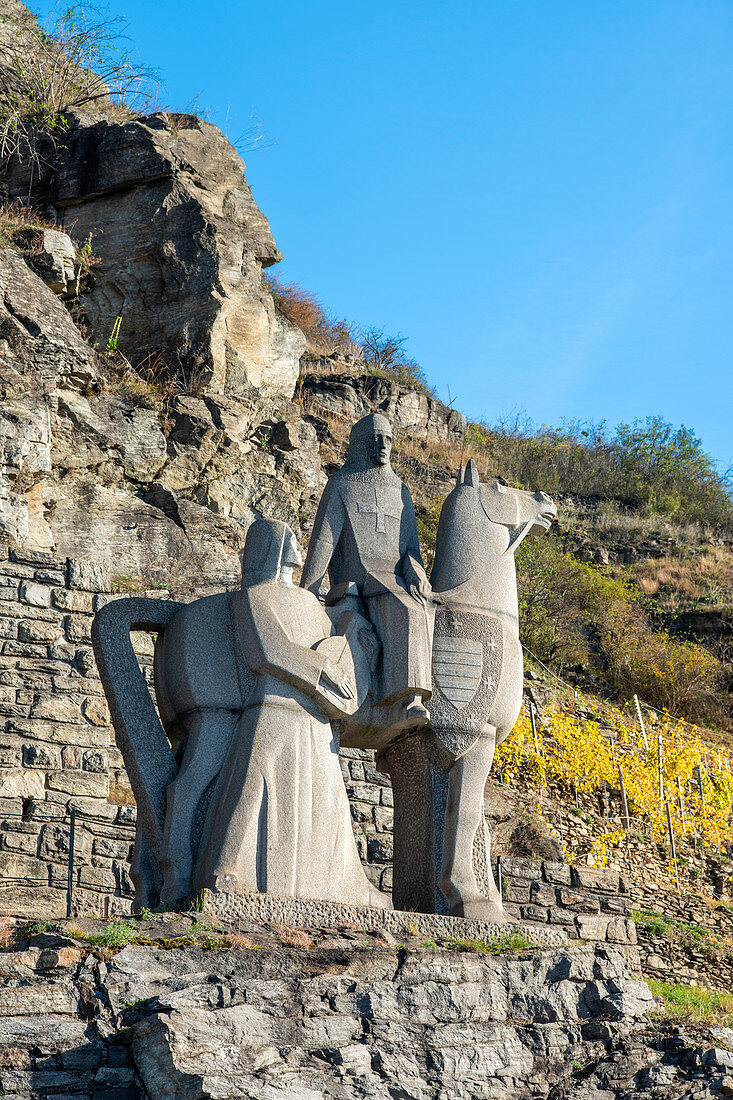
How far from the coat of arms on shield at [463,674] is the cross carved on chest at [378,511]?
0.60m

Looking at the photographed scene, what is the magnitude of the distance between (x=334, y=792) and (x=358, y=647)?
0.78 metres

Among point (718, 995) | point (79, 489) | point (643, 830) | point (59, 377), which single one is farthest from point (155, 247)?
point (718, 995)

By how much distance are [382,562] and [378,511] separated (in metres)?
0.31

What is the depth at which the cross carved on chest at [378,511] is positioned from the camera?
684 cm

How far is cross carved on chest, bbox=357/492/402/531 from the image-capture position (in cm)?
684

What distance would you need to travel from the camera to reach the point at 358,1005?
16.2 feet

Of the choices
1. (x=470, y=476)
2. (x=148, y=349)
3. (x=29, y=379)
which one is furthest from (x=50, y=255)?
(x=470, y=476)

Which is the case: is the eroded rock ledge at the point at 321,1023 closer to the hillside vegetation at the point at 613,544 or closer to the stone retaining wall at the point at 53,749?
the stone retaining wall at the point at 53,749

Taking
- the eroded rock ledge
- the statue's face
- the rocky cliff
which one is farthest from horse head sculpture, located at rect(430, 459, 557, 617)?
the rocky cliff

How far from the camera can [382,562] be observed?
22.2ft

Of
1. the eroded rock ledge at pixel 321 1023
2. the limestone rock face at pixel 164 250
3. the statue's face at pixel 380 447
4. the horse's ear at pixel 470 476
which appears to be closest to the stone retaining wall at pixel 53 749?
the eroded rock ledge at pixel 321 1023

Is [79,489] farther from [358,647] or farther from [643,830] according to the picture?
[358,647]

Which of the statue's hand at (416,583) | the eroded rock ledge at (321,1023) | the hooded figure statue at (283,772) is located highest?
the statue's hand at (416,583)

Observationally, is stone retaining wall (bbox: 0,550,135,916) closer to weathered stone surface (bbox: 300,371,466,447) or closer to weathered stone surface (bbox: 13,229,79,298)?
weathered stone surface (bbox: 13,229,79,298)
